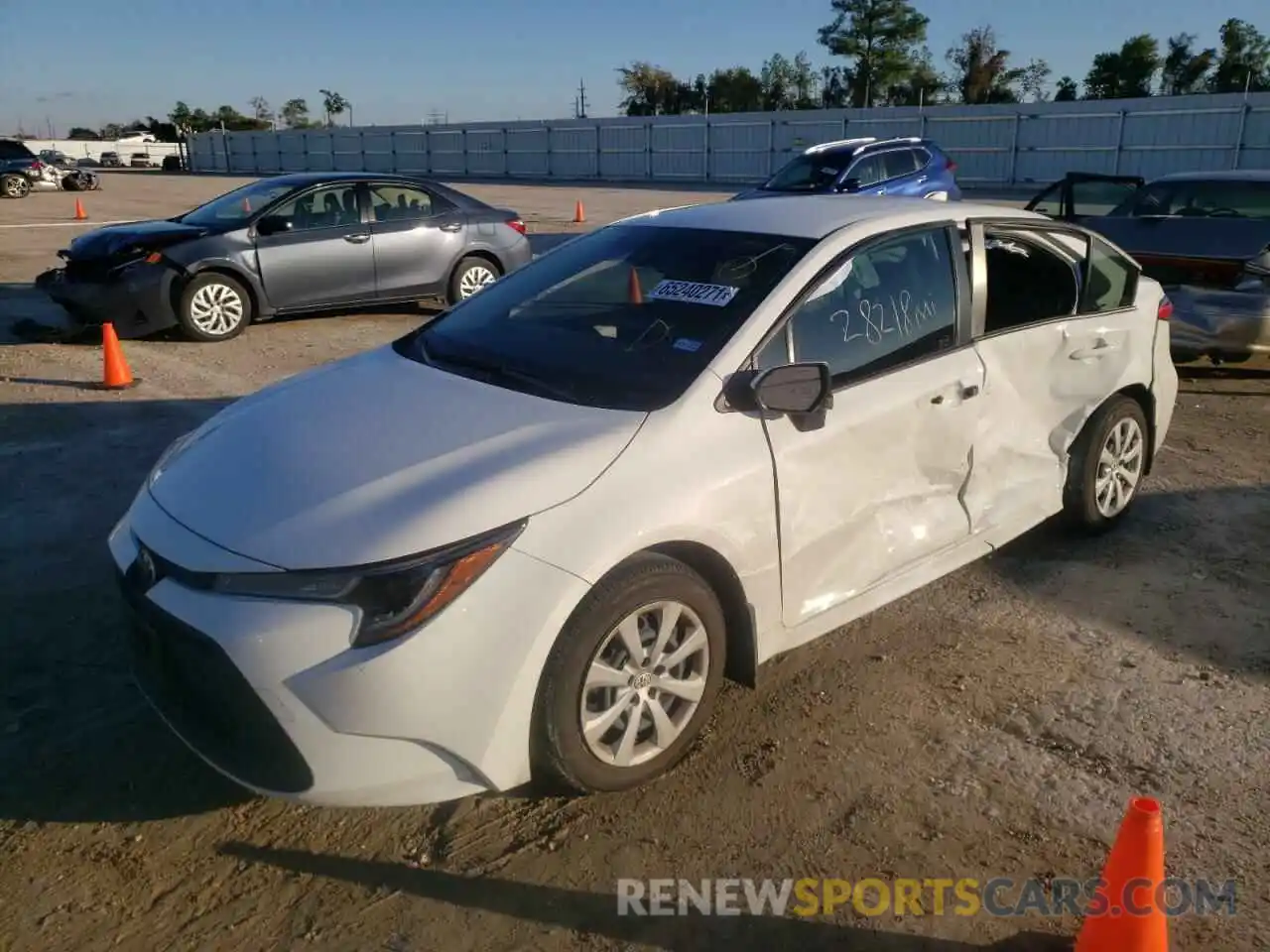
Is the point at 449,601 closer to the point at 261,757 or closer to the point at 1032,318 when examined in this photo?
the point at 261,757

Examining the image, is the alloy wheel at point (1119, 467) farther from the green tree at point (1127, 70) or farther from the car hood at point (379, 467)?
the green tree at point (1127, 70)

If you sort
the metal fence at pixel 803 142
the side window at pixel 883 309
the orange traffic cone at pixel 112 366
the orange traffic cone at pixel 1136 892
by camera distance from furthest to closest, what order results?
the metal fence at pixel 803 142, the orange traffic cone at pixel 112 366, the side window at pixel 883 309, the orange traffic cone at pixel 1136 892

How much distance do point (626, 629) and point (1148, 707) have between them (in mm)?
1961

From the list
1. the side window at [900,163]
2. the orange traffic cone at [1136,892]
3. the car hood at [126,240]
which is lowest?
the orange traffic cone at [1136,892]

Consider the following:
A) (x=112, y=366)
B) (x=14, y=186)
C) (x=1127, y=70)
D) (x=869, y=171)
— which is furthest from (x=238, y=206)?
(x=1127, y=70)

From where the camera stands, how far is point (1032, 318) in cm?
450

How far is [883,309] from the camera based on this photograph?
12.5 feet

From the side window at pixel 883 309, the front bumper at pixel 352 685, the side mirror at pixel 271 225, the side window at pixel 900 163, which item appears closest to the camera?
the front bumper at pixel 352 685

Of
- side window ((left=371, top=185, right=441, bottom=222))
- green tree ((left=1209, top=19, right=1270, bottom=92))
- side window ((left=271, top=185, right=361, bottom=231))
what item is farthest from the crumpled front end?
green tree ((left=1209, top=19, right=1270, bottom=92))

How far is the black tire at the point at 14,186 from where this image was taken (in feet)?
103

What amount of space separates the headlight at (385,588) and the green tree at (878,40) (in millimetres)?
77186

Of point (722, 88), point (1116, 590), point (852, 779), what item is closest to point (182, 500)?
point (852, 779)

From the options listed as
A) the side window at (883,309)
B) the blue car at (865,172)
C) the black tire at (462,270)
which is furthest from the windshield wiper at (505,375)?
the blue car at (865,172)

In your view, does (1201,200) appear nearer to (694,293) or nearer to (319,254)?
(694,293)
